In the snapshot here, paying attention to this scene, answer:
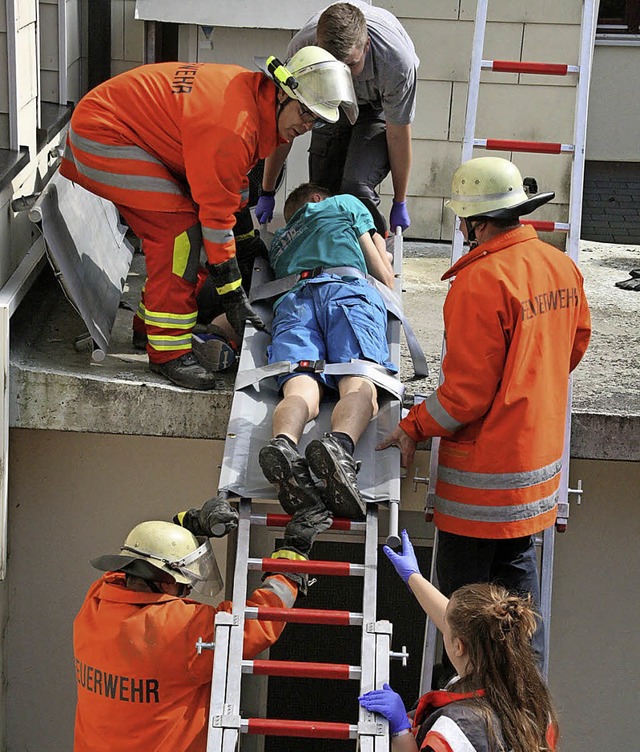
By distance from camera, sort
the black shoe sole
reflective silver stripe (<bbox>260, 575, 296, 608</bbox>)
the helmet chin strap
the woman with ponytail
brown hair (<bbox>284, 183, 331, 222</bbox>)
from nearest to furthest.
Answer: the woman with ponytail → reflective silver stripe (<bbox>260, 575, 296, 608</bbox>) → the black shoe sole → the helmet chin strap → brown hair (<bbox>284, 183, 331, 222</bbox>)

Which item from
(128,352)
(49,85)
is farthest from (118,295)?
(49,85)

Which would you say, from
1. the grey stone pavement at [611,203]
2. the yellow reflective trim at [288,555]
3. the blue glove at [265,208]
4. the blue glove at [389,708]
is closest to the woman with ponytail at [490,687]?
the blue glove at [389,708]

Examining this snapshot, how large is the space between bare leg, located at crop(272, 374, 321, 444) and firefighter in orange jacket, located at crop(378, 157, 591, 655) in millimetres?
398

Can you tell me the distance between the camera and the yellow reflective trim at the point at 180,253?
4793 millimetres

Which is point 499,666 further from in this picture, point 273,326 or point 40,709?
point 40,709

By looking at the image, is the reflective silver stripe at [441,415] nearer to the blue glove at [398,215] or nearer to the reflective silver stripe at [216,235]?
the reflective silver stripe at [216,235]

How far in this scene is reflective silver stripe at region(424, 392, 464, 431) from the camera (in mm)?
3980

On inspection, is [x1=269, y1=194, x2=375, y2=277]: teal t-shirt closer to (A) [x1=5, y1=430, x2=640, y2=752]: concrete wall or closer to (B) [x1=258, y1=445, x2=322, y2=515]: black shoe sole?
(A) [x1=5, y1=430, x2=640, y2=752]: concrete wall

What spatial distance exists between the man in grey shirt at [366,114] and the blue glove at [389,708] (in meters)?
2.82

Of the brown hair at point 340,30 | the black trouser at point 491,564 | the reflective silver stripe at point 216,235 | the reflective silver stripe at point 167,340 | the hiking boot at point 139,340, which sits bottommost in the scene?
the black trouser at point 491,564

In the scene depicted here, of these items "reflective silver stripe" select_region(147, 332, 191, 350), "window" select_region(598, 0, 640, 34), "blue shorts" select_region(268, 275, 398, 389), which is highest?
"window" select_region(598, 0, 640, 34)

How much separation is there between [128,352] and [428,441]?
4.90ft

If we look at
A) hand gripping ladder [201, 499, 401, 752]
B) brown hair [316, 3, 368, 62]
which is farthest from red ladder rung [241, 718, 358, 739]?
brown hair [316, 3, 368, 62]

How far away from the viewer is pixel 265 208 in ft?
19.7
